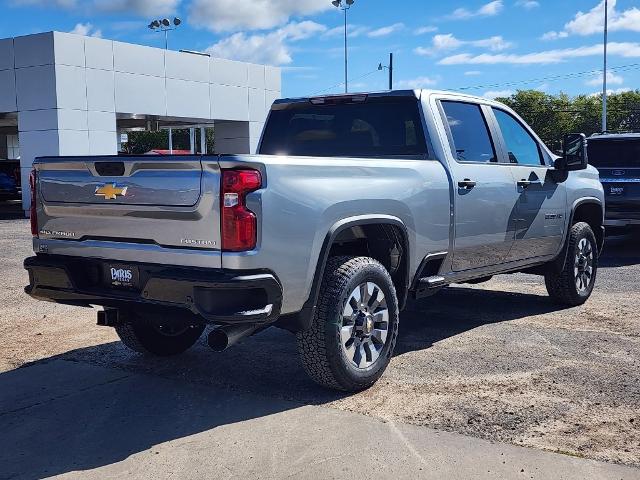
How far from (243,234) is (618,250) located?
9.93 meters

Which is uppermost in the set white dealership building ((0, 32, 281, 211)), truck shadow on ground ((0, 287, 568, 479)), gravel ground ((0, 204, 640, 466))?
white dealership building ((0, 32, 281, 211))

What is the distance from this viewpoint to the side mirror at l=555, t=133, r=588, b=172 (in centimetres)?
686

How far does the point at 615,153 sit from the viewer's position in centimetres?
1196

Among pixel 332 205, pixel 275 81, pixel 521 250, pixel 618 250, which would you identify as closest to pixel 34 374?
pixel 332 205

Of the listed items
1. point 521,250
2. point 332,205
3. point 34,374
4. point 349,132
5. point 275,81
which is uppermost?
point 275,81

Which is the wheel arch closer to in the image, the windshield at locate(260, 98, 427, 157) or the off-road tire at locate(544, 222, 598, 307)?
the off-road tire at locate(544, 222, 598, 307)

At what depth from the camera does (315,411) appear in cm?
450

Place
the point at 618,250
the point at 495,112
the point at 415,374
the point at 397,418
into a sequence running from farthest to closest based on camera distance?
the point at 618,250 < the point at 495,112 < the point at 415,374 < the point at 397,418

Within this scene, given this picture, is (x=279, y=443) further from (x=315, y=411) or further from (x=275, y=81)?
(x=275, y=81)

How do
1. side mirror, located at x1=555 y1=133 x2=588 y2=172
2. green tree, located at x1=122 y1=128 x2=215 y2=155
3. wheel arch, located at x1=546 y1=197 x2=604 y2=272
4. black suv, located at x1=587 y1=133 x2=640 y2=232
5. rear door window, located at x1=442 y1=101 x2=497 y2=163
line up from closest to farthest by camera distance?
rear door window, located at x1=442 y1=101 x2=497 y2=163 < side mirror, located at x1=555 y1=133 x2=588 y2=172 < wheel arch, located at x1=546 y1=197 x2=604 y2=272 < black suv, located at x1=587 y1=133 x2=640 y2=232 < green tree, located at x1=122 y1=128 x2=215 y2=155

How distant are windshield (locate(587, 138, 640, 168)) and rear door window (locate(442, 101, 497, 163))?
254 inches

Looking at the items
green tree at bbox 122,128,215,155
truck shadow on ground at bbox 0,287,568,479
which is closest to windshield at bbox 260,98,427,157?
truck shadow on ground at bbox 0,287,568,479

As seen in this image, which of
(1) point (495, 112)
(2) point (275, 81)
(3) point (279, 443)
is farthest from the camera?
(2) point (275, 81)

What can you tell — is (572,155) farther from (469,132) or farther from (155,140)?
(155,140)
